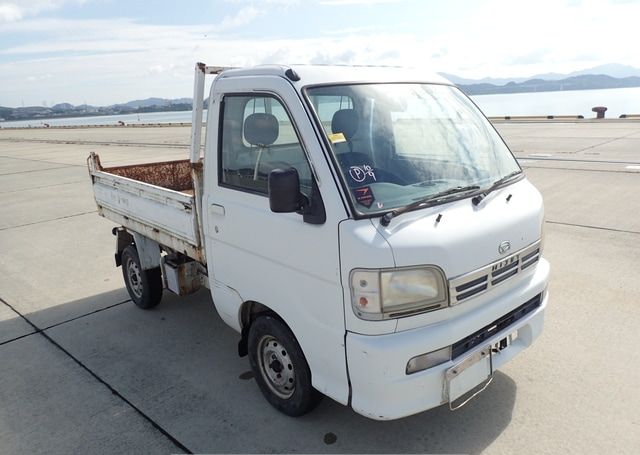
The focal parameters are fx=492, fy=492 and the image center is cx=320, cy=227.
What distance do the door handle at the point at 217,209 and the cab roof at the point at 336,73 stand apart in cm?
86

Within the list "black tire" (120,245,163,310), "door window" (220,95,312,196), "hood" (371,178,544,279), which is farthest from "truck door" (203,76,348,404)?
"black tire" (120,245,163,310)

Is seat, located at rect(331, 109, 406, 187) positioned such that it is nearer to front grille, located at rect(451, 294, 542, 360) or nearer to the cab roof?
the cab roof

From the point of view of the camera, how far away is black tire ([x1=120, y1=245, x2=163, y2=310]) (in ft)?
16.0

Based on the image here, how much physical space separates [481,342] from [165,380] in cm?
236

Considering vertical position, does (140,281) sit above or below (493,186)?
below

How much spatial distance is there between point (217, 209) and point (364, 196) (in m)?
1.20

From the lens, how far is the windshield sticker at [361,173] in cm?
263

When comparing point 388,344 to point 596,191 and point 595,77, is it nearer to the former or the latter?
point 596,191

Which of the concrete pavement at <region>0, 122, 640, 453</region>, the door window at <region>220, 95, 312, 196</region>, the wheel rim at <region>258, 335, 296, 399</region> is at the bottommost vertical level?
the concrete pavement at <region>0, 122, 640, 453</region>

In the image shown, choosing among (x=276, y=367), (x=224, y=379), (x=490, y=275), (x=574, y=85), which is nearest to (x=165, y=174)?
(x=224, y=379)

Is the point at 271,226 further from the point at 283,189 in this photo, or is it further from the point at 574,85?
the point at 574,85

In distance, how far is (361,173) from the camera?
→ 2674mm

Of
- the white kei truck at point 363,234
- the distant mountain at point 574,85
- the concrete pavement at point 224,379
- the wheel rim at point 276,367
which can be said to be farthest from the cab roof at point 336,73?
the distant mountain at point 574,85

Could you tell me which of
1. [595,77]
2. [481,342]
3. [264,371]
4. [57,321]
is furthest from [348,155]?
[595,77]
